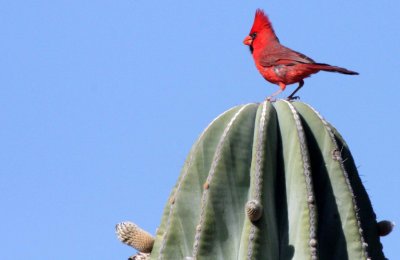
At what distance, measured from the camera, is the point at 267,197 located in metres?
3.20

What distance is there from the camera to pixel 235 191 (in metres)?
3.24

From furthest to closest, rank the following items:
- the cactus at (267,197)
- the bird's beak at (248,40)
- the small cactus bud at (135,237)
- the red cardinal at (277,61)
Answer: the bird's beak at (248,40), the red cardinal at (277,61), the small cactus bud at (135,237), the cactus at (267,197)

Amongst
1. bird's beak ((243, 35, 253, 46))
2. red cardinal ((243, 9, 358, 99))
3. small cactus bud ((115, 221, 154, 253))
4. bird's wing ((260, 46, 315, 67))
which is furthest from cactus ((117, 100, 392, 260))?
bird's beak ((243, 35, 253, 46))

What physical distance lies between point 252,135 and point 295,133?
7.0 inches

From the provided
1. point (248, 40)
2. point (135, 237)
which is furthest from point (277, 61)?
point (135, 237)

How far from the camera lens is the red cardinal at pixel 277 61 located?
7.18 metres

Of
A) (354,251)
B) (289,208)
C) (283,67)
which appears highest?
(283,67)

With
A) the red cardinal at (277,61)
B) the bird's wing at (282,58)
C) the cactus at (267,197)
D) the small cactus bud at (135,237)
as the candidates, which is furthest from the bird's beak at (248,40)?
the small cactus bud at (135,237)

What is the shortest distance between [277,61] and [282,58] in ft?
0.24

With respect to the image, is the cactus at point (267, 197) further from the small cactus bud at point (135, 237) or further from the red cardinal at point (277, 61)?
the red cardinal at point (277, 61)

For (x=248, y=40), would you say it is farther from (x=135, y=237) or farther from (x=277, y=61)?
(x=135, y=237)

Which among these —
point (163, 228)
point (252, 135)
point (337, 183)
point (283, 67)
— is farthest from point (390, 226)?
point (283, 67)

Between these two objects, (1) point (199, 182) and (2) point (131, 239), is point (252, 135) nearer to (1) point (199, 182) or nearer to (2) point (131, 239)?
(1) point (199, 182)

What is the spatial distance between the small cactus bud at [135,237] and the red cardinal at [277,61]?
3.69 metres
